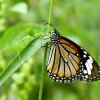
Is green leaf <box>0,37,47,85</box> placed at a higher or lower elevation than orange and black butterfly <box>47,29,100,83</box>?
lower

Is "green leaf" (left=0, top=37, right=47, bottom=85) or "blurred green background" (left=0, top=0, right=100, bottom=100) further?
"blurred green background" (left=0, top=0, right=100, bottom=100)

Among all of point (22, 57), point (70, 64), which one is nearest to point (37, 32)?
point (70, 64)

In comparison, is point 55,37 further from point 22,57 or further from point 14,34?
point 22,57

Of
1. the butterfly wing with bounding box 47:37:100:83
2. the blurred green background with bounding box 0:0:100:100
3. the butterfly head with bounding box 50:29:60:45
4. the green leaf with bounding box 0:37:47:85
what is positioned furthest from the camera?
the blurred green background with bounding box 0:0:100:100

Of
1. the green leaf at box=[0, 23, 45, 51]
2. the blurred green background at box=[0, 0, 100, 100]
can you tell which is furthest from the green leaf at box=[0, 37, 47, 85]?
the green leaf at box=[0, 23, 45, 51]

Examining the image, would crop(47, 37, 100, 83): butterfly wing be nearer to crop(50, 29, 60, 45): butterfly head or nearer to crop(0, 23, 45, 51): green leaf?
crop(50, 29, 60, 45): butterfly head

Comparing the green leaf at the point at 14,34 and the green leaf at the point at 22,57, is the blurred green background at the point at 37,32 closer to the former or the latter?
the green leaf at the point at 14,34

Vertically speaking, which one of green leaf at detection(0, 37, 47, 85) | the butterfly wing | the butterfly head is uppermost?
the butterfly head

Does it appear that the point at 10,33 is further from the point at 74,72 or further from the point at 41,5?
the point at 41,5
